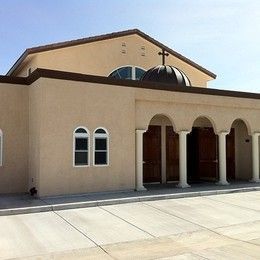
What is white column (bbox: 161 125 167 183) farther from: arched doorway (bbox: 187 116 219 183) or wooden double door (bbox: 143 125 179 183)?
arched doorway (bbox: 187 116 219 183)

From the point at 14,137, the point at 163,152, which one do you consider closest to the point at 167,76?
the point at 163,152

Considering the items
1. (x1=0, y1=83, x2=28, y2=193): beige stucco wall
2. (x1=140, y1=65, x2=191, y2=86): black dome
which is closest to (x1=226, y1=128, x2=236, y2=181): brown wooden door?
(x1=140, y1=65, x2=191, y2=86): black dome

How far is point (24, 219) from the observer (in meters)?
9.55

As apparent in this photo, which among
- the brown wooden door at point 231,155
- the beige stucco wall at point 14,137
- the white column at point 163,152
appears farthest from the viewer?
the brown wooden door at point 231,155

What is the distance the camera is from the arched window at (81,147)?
12898 mm

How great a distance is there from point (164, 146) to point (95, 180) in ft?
15.2

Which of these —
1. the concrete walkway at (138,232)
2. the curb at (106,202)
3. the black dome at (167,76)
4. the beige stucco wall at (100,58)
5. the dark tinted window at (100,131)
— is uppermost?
the beige stucco wall at (100,58)

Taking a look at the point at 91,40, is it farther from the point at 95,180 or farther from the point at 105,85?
the point at 95,180

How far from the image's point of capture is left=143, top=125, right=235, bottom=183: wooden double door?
54.4 ft

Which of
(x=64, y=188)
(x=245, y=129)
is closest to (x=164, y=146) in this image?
(x=245, y=129)

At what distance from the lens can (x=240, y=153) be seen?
18562 mm

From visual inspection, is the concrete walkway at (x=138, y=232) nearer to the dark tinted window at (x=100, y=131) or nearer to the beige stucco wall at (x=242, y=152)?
the dark tinted window at (x=100, y=131)

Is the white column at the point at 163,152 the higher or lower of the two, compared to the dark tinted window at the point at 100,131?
lower

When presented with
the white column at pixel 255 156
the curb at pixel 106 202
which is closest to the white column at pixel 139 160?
the curb at pixel 106 202
